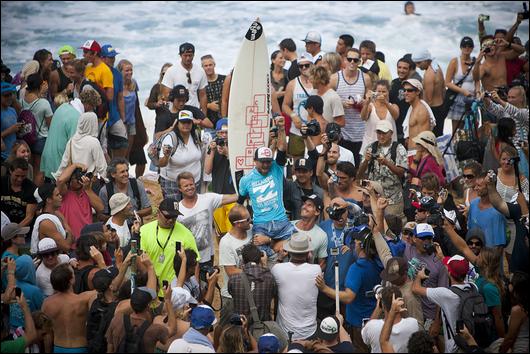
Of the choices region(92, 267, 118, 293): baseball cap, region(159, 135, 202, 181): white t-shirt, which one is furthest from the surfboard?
region(92, 267, 118, 293): baseball cap

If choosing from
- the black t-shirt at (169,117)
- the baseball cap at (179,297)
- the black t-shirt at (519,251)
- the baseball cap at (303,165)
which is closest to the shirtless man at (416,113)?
the baseball cap at (303,165)

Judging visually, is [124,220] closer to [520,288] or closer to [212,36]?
[520,288]

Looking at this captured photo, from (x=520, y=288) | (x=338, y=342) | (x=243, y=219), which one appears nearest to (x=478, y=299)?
(x=520, y=288)

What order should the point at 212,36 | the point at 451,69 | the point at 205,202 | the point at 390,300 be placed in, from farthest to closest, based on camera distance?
1. the point at 212,36
2. the point at 451,69
3. the point at 205,202
4. the point at 390,300

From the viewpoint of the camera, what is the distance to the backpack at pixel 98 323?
26.8 ft

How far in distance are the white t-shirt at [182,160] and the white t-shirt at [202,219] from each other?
1368mm

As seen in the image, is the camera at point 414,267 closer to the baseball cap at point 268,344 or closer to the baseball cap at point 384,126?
the baseball cap at point 268,344

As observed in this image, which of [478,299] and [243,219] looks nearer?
[478,299]

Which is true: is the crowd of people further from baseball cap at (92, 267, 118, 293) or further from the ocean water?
the ocean water

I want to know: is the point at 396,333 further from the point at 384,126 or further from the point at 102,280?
the point at 384,126

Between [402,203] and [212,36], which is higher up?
[212,36]

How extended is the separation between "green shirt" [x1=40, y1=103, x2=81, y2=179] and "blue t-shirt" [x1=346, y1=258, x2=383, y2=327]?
4.29 m

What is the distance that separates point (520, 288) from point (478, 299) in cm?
43

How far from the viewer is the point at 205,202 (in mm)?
10273
